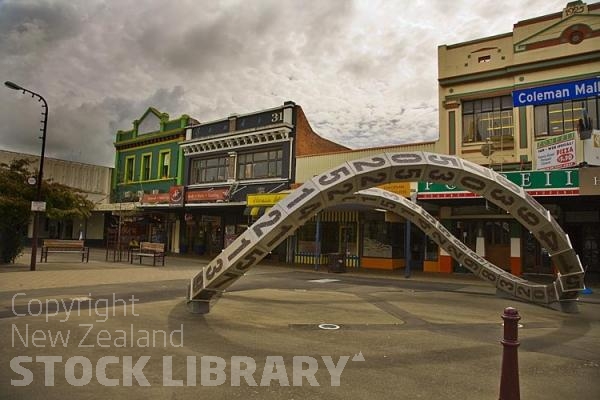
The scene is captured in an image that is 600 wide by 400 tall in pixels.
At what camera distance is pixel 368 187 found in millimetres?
8672

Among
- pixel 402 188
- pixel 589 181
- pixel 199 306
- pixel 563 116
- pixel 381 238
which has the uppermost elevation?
pixel 563 116

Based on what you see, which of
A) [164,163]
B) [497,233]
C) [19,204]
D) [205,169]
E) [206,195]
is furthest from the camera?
[164,163]

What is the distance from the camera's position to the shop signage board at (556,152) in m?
15.9

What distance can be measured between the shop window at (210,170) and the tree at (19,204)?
10.5 meters

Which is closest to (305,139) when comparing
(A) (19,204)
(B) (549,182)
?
(B) (549,182)

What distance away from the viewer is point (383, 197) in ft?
39.7

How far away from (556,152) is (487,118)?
4210 mm

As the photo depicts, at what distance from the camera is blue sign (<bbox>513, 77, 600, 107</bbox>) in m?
6.35

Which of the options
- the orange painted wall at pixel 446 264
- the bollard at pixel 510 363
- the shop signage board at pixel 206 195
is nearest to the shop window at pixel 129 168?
the shop signage board at pixel 206 195

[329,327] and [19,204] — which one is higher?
[19,204]

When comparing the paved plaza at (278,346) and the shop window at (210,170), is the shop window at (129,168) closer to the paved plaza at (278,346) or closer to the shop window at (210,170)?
the shop window at (210,170)

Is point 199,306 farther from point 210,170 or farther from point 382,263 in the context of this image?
point 210,170

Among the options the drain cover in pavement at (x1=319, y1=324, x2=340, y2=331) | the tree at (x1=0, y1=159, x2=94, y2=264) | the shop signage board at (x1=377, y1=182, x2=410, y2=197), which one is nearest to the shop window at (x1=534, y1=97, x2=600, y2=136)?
the shop signage board at (x1=377, y1=182, x2=410, y2=197)

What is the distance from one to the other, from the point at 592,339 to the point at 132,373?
7.60 meters
